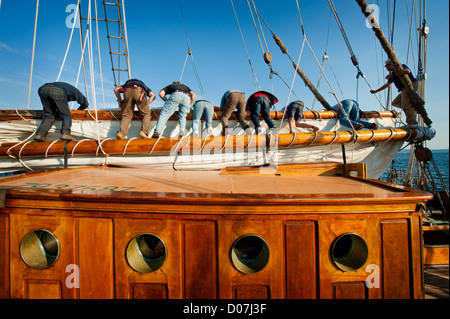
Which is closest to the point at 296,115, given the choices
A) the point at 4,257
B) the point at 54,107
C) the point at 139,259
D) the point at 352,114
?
the point at 352,114

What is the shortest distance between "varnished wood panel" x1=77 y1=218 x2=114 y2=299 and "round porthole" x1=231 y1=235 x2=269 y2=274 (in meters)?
0.70

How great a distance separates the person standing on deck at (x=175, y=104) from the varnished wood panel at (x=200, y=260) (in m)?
2.06

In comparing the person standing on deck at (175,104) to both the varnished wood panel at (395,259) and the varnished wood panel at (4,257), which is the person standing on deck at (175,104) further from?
the varnished wood panel at (395,259)

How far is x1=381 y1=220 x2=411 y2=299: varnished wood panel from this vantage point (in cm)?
103

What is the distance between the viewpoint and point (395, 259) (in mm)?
1042

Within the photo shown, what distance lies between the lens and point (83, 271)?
3.43 feet

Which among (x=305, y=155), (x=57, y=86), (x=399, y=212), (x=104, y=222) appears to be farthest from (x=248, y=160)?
(x=57, y=86)

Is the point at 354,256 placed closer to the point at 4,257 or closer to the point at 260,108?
the point at 4,257

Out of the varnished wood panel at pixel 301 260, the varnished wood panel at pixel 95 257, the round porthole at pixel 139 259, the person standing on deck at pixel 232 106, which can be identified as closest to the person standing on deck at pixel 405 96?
the person standing on deck at pixel 232 106

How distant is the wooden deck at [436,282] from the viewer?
6.34ft

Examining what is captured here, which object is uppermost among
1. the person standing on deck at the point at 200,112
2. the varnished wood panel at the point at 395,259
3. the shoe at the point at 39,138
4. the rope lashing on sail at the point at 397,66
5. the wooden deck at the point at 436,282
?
the rope lashing on sail at the point at 397,66

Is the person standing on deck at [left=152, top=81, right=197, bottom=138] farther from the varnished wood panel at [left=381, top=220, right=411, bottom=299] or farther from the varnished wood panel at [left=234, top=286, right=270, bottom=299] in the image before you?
the varnished wood panel at [left=381, top=220, right=411, bottom=299]

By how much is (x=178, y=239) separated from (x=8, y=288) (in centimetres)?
106

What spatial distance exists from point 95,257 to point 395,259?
1.70 metres
